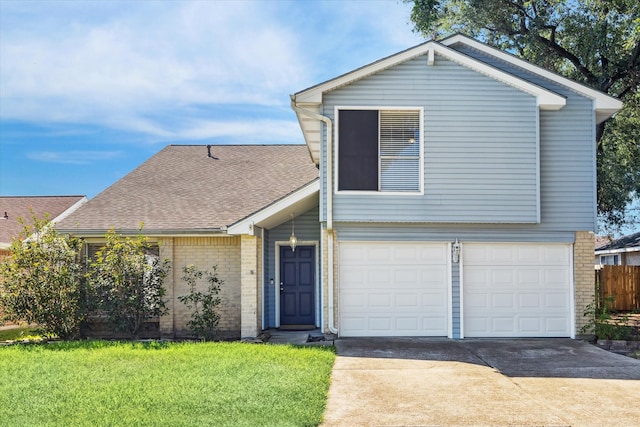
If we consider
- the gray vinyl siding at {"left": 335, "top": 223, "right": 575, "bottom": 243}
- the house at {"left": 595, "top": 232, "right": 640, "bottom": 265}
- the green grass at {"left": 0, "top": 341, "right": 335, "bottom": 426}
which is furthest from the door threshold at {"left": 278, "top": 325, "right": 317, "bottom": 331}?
the house at {"left": 595, "top": 232, "right": 640, "bottom": 265}

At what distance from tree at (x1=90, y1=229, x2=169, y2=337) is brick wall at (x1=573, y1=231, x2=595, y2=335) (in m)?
9.11

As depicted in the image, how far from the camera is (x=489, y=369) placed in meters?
10.5

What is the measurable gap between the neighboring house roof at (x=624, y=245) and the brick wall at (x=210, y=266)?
17.8m

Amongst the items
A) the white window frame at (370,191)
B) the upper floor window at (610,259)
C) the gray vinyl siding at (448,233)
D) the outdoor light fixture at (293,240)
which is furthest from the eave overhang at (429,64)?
the upper floor window at (610,259)

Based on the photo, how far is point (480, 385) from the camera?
9.23 meters

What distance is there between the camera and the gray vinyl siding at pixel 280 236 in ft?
52.8

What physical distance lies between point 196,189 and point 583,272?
997 cm

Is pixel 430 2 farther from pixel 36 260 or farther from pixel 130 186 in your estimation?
pixel 36 260

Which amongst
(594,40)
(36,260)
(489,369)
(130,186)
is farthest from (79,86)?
(594,40)

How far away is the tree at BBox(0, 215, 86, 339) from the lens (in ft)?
45.0

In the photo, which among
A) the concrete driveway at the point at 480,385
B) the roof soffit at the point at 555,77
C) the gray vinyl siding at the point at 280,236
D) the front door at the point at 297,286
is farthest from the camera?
the front door at the point at 297,286

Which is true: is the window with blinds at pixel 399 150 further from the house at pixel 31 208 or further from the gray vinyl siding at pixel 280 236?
the house at pixel 31 208

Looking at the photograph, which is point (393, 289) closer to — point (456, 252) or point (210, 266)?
point (456, 252)

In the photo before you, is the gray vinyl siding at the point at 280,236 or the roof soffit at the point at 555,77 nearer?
the roof soffit at the point at 555,77
